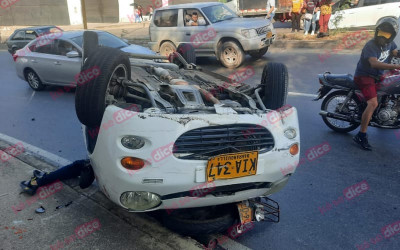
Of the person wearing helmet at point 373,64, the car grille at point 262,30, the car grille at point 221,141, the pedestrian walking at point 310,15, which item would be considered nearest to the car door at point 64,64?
the car grille at point 262,30

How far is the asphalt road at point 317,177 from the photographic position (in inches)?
125

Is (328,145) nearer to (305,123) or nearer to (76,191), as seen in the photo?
(305,123)

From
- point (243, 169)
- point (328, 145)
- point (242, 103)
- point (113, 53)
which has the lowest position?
point (328, 145)

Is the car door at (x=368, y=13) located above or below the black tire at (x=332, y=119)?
above

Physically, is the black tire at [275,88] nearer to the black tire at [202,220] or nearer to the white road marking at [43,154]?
the black tire at [202,220]

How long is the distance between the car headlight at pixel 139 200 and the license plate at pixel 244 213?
0.71 meters

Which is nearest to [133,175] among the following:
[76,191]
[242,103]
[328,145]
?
[242,103]

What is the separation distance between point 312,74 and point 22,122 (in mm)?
6887

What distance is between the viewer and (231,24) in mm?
11031

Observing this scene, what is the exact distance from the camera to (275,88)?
3469 mm

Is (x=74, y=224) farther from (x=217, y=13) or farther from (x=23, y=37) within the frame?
A: (x=23, y=37)
